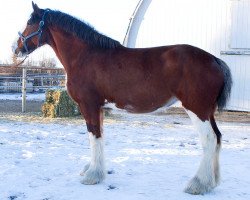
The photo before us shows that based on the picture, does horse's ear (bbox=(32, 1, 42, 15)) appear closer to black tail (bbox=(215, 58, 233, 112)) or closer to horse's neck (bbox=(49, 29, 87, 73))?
horse's neck (bbox=(49, 29, 87, 73))

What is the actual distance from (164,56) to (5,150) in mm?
3145

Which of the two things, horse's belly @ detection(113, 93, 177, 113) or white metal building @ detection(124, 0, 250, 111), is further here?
white metal building @ detection(124, 0, 250, 111)

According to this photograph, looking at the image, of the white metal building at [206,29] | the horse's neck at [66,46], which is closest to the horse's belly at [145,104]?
the horse's neck at [66,46]

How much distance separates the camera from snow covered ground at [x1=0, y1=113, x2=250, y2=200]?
168 inches

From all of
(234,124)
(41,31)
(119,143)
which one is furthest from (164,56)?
(234,124)

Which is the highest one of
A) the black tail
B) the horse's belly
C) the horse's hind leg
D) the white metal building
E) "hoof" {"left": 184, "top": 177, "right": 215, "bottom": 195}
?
the white metal building

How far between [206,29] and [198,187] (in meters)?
8.56

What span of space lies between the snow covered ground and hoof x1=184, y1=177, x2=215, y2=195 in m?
0.08

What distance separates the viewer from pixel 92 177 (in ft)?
15.2

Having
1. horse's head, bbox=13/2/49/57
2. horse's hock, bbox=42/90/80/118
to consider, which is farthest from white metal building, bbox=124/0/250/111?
horse's head, bbox=13/2/49/57

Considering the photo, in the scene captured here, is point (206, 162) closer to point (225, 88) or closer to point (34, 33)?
point (225, 88)

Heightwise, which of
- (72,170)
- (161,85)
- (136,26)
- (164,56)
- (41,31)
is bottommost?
(72,170)

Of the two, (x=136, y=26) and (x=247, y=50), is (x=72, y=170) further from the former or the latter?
(x=136, y=26)

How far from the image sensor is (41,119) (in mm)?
10453
